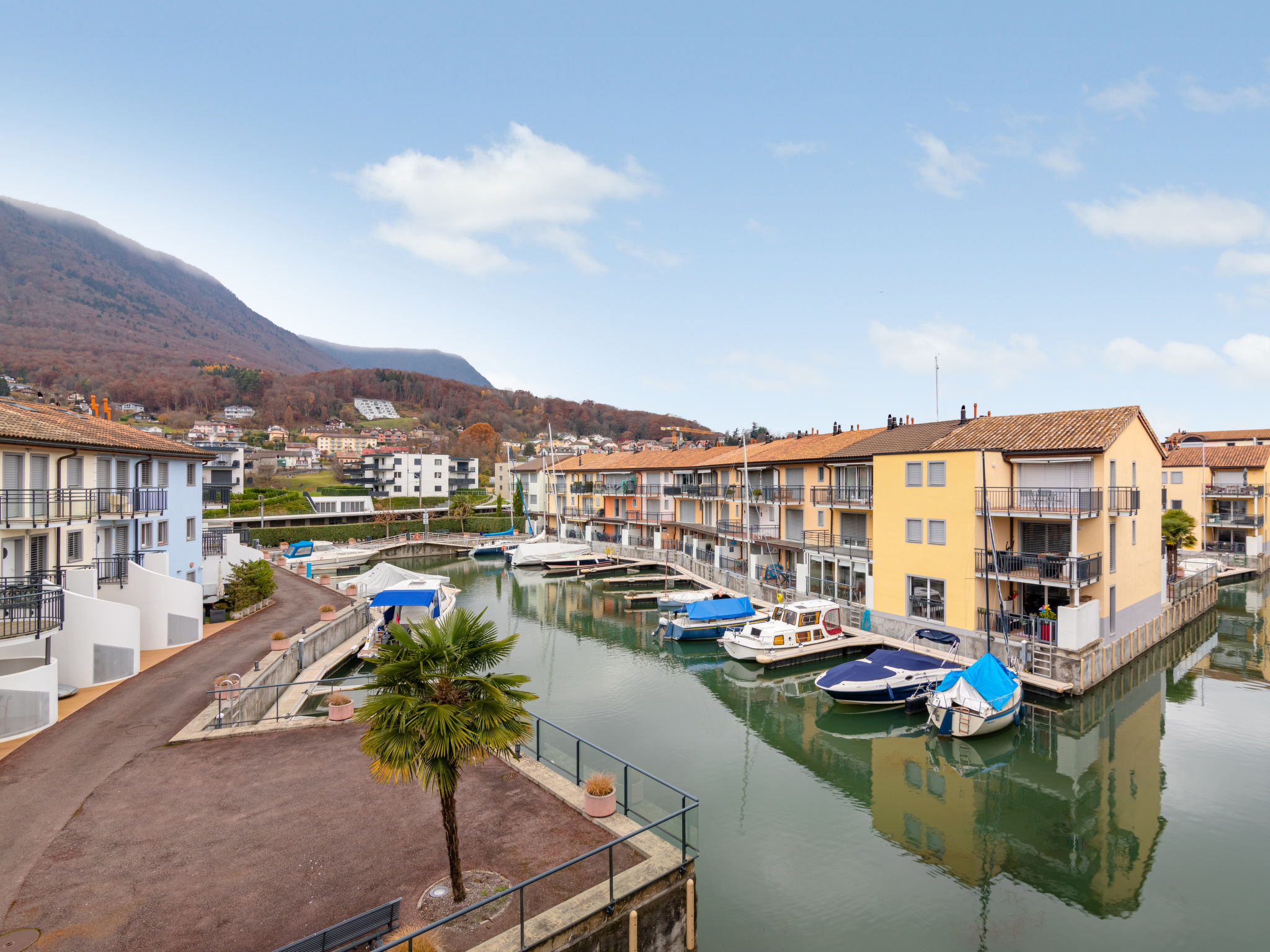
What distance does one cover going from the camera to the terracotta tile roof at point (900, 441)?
3619cm

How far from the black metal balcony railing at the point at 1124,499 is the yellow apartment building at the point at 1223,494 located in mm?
38535

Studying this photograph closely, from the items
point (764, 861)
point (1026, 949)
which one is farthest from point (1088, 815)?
point (764, 861)

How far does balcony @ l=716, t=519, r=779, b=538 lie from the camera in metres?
50.5

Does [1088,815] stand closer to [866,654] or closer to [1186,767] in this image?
[1186,767]

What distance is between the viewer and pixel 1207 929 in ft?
46.9

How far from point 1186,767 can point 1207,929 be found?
10700 millimetres

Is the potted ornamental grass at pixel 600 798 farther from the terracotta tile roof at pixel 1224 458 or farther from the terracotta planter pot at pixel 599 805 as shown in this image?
the terracotta tile roof at pixel 1224 458

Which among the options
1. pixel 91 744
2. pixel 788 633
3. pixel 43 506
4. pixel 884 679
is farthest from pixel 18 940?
pixel 788 633

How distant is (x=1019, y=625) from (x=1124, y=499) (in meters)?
7.74

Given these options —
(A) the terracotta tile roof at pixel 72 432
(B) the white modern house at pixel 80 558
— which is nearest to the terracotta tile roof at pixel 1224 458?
(B) the white modern house at pixel 80 558

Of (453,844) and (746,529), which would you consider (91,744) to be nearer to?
(453,844)

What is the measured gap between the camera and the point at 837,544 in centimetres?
4150

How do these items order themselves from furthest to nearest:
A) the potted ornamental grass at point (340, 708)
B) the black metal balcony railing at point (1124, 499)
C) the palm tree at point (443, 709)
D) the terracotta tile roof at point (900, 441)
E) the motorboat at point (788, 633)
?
the terracotta tile roof at point (900, 441), the motorboat at point (788, 633), the black metal balcony railing at point (1124, 499), the potted ornamental grass at point (340, 708), the palm tree at point (443, 709)

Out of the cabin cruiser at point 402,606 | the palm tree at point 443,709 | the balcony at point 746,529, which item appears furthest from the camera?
the balcony at point 746,529
